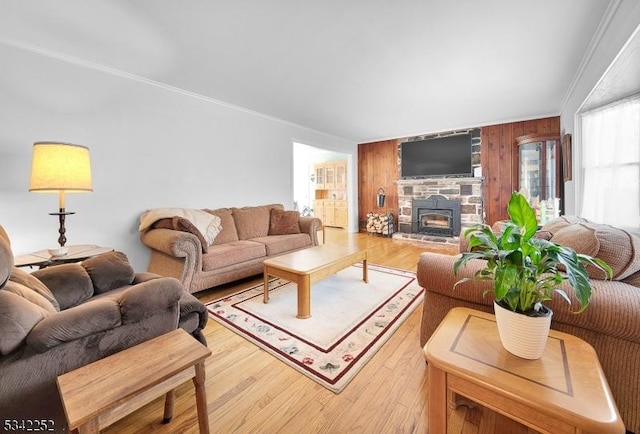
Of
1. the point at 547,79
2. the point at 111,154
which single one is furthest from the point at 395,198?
the point at 111,154

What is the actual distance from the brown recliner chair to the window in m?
3.63

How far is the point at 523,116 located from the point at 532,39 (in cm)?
300

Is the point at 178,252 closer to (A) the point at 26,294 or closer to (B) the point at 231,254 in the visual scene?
(B) the point at 231,254

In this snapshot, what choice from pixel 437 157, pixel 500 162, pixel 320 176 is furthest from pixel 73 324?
pixel 320 176

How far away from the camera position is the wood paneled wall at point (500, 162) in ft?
16.3

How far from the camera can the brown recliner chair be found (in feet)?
3.01

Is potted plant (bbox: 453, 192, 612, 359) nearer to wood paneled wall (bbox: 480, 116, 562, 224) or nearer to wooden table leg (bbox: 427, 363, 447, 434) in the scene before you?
wooden table leg (bbox: 427, 363, 447, 434)

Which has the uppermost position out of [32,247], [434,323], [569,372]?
[32,247]

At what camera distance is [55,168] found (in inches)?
75.4

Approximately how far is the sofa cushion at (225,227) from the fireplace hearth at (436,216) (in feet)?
13.7

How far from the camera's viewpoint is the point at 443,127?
538 cm

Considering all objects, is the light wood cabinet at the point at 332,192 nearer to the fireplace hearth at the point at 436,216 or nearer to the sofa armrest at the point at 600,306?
the fireplace hearth at the point at 436,216

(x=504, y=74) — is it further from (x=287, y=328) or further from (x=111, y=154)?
(x=111, y=154)

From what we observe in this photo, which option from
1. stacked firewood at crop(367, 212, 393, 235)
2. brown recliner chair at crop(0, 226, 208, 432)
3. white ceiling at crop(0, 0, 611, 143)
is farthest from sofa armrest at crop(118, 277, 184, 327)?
stacked firewood at crop(367, 212, 393, 235)
